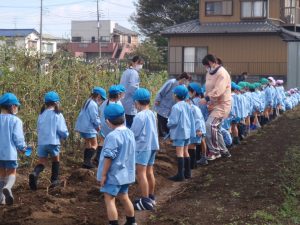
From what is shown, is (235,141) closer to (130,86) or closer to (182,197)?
A: (130,86)

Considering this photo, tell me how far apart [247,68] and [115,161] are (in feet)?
107

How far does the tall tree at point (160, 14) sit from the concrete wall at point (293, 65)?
1382cm

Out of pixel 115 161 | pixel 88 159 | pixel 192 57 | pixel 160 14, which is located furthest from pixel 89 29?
pixel 115 161

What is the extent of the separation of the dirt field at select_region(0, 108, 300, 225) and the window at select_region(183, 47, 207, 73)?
28183 mm

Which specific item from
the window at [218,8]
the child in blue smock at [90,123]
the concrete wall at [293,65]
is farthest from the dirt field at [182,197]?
the window at [218,8]

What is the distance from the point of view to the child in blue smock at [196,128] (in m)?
10.2

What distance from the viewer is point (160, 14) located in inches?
1955

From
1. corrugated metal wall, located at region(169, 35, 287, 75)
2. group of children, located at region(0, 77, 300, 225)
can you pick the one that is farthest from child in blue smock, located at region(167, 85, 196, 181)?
corrugated metal wall, located at region(169, 35, 287, 75)

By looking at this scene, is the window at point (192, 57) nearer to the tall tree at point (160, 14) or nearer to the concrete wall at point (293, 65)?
the concrete wall at point (293, 65)

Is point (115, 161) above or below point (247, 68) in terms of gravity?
below

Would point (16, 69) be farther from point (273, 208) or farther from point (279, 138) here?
point (279, 138)

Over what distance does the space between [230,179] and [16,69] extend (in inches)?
167

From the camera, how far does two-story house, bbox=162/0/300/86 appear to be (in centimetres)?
3709

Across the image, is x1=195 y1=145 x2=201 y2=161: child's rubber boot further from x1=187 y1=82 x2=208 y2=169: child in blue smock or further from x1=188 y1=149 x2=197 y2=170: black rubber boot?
x1=188 y1=149 x2=197 y2=170: black rubber boot
